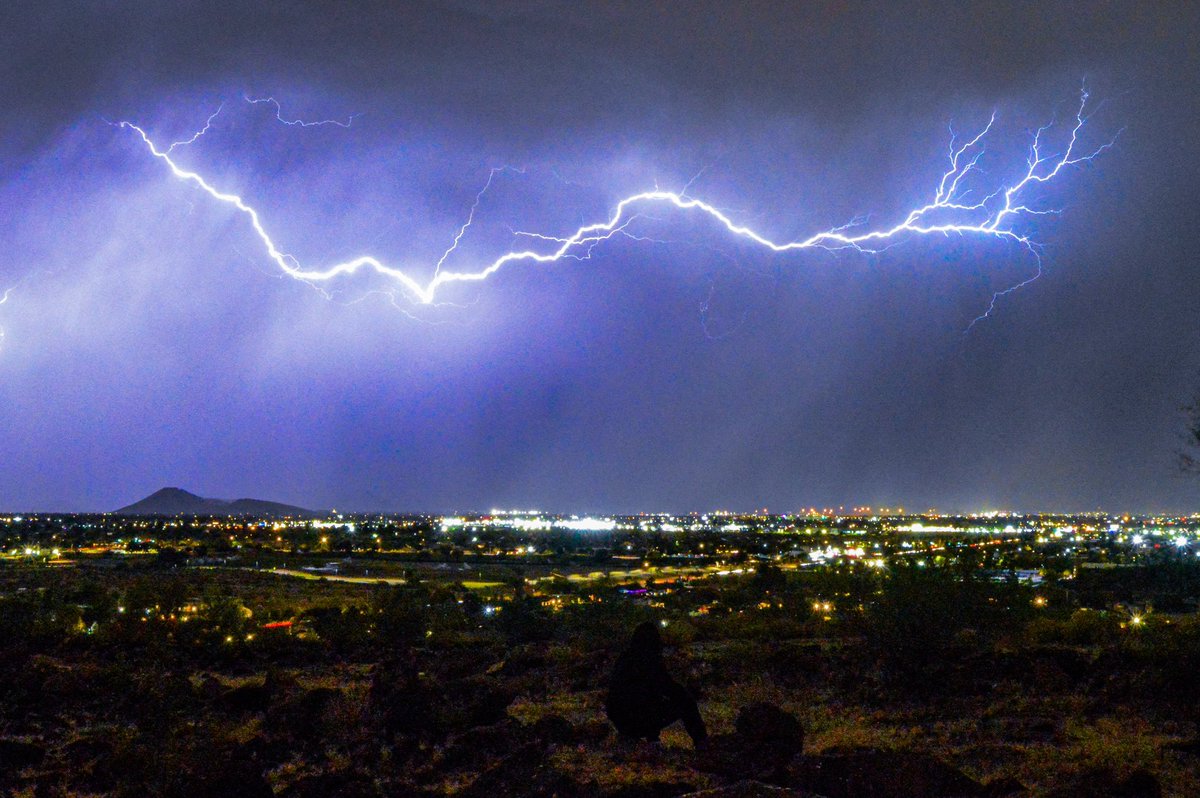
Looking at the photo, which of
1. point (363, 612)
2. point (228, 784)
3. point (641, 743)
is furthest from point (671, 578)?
point (228, 784)

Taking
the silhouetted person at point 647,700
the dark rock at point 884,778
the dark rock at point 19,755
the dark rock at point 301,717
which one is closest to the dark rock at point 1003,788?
the dark rock at point 884,778

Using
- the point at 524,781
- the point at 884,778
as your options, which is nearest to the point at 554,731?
the point at 524,781

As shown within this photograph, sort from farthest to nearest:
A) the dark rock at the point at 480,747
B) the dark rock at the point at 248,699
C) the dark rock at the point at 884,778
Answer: the dark rock at the point at 248,699 < the dark rock at the point at 480,747 < the dark rock at the point at 884,778

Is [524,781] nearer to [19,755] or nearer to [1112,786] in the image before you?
[1112,786]

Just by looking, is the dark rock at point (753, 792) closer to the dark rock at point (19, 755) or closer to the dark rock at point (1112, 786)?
the dark rock at point (1112, 786)

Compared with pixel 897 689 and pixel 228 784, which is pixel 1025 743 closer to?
pixel 897 689

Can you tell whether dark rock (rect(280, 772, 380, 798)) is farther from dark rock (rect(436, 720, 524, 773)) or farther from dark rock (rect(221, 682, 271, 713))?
dark rock (rect(221, 682, 271, 713))
